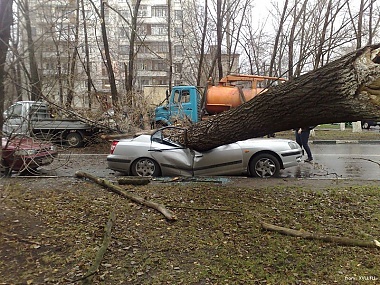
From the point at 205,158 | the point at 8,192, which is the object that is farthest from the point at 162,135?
the point at 8,192

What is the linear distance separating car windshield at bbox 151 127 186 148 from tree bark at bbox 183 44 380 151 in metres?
1.88

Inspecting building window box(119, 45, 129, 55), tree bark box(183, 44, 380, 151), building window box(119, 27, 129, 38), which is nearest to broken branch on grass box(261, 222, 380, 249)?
tree bark box(183, 44, 380, 151)

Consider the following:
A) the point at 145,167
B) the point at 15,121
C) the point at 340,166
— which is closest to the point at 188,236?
the point at 15,121

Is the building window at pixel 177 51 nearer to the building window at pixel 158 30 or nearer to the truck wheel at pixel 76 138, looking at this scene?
the building window at pixel 158 30

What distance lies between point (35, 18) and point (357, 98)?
389 centimetres

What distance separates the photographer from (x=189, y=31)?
2409cm

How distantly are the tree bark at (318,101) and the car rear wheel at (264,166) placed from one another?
7.03 feet

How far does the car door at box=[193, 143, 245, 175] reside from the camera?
24.9ft

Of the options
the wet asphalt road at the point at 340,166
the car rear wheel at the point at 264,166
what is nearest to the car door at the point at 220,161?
the car rear wheel at the point at 264,166

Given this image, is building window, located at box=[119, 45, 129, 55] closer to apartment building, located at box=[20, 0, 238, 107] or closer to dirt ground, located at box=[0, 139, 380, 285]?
apartment building, located at box=[20, 0, 238, 107]

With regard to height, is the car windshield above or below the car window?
below

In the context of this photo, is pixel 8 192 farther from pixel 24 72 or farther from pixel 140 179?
pixel 140 179

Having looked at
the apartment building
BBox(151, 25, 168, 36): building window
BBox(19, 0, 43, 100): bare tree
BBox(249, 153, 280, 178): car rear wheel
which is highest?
BBox(151, 25, 168, 36): building window

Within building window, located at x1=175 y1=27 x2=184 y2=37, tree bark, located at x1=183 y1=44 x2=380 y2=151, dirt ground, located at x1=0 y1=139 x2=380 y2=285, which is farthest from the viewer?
building window, located at x1=175 y1=27 x2=184 y2=37
